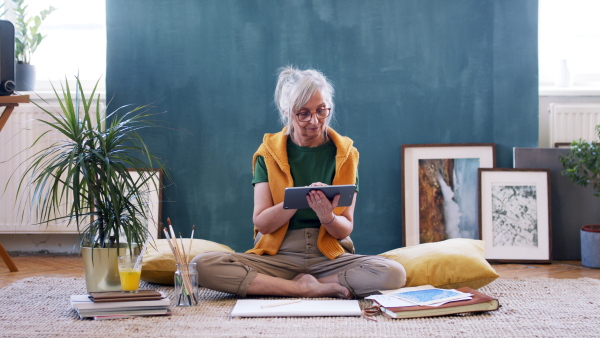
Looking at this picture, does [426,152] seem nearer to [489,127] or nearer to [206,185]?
[489,127]

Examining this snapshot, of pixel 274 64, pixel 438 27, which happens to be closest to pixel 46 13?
pixel 274 64

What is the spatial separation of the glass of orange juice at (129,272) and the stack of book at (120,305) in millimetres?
87

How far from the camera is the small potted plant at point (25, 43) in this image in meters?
4.12

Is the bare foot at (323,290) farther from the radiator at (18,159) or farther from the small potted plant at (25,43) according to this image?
the small potted plant at (25,43)

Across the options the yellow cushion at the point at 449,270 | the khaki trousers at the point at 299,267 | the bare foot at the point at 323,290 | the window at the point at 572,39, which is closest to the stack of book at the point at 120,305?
the khaki trousers at the point at 299,267

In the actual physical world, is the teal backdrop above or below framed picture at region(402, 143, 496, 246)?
above

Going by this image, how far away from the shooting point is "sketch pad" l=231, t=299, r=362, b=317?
2242mm

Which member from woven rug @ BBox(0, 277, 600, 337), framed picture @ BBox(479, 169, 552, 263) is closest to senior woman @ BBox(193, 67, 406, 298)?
woven rug @ BBox(0, 277, 600, 337)

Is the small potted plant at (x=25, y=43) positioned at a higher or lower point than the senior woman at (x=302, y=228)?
higher

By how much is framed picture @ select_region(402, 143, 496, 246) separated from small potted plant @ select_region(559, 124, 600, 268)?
17.3 inches

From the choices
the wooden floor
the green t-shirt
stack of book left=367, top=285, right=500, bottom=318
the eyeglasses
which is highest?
the eyeglasses

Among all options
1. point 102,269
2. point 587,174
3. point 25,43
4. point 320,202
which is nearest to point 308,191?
point 320,202

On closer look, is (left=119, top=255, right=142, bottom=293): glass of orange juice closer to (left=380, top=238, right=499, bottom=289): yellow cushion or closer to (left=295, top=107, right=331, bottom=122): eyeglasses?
(left=295, top=107, right=331, bottom=122): eyeglasses

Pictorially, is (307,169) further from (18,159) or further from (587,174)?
(18,159)
